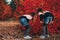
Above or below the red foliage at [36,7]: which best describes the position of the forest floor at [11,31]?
below

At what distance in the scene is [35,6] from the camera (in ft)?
7.11

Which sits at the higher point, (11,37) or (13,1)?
(13,1)

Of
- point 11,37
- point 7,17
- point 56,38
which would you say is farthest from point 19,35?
point 56,38

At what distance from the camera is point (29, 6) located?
7.09ft

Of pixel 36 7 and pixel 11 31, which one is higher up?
pixel 36 7

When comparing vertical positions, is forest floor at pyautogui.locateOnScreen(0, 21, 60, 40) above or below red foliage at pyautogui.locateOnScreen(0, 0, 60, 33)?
below

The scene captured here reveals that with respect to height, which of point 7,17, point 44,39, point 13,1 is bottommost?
point 44,39

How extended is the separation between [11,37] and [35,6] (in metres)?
0.38

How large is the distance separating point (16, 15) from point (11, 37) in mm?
218

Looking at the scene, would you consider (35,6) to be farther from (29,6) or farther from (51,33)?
(51,33)

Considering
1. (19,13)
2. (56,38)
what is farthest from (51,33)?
(19,13)

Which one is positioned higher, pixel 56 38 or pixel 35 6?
pixel 35 6

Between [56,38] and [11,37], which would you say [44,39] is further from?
[11,37]

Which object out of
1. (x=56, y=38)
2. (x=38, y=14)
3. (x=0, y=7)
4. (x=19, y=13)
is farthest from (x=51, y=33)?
(x=0, y=7)
